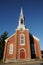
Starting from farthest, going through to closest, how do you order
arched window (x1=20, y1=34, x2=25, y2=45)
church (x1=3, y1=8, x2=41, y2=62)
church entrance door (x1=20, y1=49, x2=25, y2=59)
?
arched window (x1=20, y1=34, x2=25, y2=45)
church entrance door (x1=20, y1=49, x2=25, y2=59)
church (x1=3, y1=8, x2=41, y2=62)

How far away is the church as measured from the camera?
37603mm

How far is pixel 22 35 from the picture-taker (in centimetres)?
3978

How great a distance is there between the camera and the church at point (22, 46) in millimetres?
37603

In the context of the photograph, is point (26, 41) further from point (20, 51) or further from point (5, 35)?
point (5, 35)

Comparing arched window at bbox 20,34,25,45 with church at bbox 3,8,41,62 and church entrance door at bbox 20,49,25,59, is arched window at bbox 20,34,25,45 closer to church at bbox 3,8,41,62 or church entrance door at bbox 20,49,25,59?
church at bbox 3,8,41,62

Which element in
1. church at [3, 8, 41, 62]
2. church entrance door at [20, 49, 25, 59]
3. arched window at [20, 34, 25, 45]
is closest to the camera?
church at [3, 8, 41, 62]

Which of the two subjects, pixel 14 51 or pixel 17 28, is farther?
pixel 17 28

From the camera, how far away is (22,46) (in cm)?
3859

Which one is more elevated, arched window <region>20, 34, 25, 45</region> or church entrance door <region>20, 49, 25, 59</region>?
arched window <region>20, 34, 25, 45</region>

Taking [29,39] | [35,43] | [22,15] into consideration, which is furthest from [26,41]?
[22,15]

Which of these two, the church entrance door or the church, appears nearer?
the church

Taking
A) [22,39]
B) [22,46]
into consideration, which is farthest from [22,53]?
[22,39]

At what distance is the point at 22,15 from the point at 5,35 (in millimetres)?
22118

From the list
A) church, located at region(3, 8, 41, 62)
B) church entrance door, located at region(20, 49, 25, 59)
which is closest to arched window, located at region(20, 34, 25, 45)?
church, located at region(3, 8, 41, 62)
